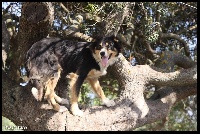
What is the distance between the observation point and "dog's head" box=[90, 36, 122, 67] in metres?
4.88

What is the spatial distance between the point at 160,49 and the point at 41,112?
4124mm

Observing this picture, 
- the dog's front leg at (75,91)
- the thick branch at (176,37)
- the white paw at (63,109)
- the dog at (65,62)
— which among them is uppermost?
the dog at (65,62)

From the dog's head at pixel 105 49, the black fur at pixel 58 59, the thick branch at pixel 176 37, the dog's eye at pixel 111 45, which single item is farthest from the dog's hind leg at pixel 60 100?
the thick branch at pixel 176 37

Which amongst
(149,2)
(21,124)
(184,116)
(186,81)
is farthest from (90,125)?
(184,116)

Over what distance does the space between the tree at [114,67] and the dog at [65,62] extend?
0.30 m

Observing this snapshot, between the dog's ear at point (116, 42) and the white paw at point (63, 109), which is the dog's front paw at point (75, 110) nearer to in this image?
the white paw at point (63, 109)

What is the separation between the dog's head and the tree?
0.49m

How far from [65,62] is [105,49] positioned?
0.65 metres

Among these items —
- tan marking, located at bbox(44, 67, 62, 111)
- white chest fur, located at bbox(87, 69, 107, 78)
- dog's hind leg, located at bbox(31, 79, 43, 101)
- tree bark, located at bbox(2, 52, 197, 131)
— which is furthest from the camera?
white chest fur, located at bbox(87, 69, 107, 78)

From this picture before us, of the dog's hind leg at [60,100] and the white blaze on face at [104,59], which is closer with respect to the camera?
the white blaze on face at [104,59]

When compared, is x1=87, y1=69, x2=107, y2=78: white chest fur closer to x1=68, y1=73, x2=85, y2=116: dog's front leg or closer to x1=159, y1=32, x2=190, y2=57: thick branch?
x1=68, y1=73, x2=85, y2=116: dog's front leg

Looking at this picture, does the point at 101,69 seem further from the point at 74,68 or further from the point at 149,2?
the point at 149,2

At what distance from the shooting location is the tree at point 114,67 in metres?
5.00

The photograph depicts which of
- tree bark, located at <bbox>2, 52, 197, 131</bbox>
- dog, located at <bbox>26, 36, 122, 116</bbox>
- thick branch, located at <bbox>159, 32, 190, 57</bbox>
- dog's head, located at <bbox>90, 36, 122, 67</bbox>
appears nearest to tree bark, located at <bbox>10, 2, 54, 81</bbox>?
dog, located at <bbox>26, 36, 122, 116</bbox>
